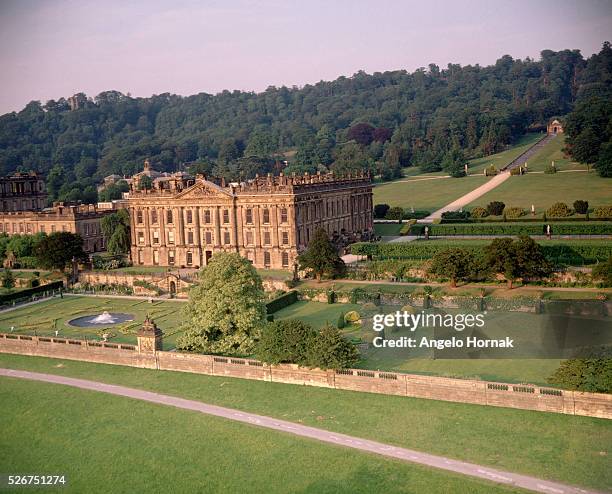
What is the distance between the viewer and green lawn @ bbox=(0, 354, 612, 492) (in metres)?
28.1

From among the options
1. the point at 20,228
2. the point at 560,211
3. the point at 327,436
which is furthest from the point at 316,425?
the point at 20,228

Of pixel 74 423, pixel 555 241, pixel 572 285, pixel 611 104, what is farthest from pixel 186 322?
pixel 611 104

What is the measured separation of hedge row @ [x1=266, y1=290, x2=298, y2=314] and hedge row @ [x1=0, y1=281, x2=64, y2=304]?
77.4ft

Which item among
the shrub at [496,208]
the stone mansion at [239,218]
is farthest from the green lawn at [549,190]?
the stone mansion at [239,218]

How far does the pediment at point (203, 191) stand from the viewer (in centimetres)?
7475

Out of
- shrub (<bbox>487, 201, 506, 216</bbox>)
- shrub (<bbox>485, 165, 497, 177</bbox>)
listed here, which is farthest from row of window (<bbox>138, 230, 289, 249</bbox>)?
shrub (<bbox>485, 165, 497, 177</bbox>)

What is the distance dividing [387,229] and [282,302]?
121ft

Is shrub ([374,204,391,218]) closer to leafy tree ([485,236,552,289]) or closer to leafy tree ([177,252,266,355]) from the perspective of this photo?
leafy tree ([485,236,552,289])

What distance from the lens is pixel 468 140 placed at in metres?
156

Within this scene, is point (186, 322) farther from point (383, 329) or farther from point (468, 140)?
point (468, 140)

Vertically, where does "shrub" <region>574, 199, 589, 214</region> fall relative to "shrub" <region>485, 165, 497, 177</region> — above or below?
below

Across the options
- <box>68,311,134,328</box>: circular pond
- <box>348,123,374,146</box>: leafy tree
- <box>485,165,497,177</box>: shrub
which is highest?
<box>348,123,374,146</box>: leafy tree

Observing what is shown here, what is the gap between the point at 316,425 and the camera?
106 ft

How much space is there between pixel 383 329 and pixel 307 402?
1249 cm
